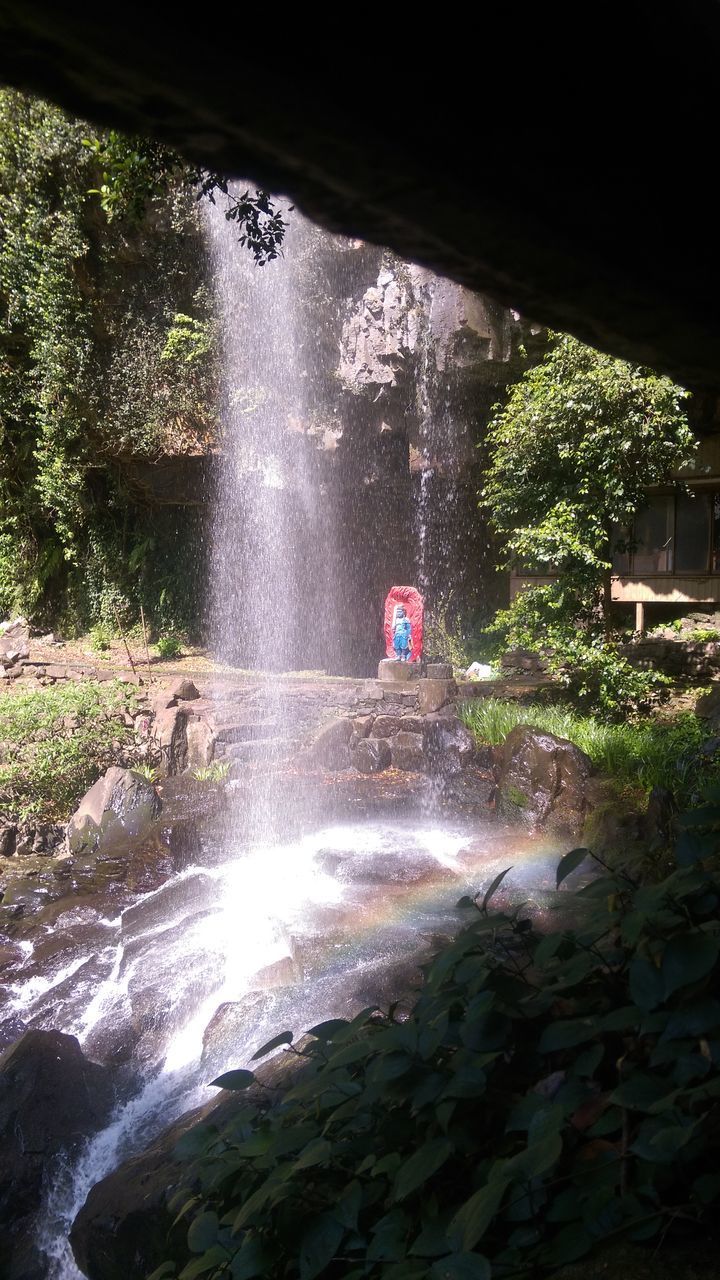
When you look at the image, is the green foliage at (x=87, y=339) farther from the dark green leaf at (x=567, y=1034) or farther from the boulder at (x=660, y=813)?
the dark green leaf at (x=567, y=1034)

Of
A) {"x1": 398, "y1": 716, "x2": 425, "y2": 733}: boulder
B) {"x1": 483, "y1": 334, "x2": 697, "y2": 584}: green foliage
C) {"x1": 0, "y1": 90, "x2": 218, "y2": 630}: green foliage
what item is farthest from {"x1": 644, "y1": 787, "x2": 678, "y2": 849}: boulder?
{"x1": 0, "y1": 90, "x2": 218, "y2": 630}: green foliage

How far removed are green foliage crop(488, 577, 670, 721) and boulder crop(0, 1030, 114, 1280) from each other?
20.1 ft

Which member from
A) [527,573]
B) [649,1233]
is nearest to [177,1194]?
[649,1233]

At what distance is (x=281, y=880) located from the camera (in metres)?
6.98

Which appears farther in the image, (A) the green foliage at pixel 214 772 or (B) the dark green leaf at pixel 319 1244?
(A) the green foliage at pixel 214 772

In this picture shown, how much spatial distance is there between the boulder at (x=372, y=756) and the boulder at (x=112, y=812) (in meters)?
2.27

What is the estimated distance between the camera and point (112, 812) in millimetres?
8062

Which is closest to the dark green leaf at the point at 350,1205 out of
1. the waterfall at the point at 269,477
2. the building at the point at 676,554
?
the building at the point at 676,554

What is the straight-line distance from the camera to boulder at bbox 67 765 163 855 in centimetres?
783

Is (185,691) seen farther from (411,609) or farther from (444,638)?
(444,638)

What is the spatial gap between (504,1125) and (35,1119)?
11.9ft

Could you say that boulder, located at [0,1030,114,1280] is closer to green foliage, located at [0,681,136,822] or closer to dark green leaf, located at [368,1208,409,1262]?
dark green leaf, located at [368,1208,409,1262]

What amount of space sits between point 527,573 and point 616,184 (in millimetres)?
13057

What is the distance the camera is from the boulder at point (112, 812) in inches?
308
